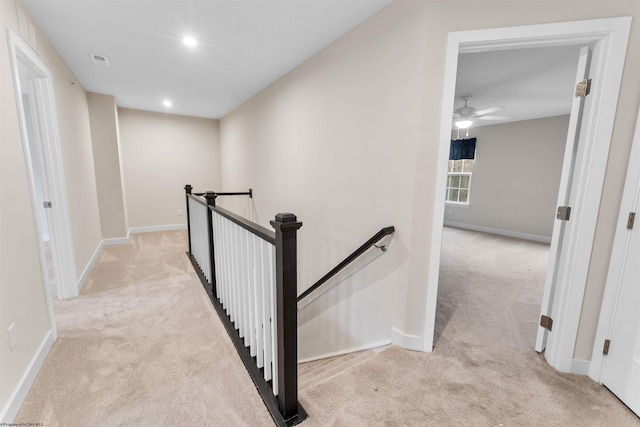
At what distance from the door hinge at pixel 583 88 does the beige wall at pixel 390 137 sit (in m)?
0.14

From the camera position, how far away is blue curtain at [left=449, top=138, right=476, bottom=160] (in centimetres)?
629

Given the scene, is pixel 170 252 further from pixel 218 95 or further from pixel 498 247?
pixel 498 247

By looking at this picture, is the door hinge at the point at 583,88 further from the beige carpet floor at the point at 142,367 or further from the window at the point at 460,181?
the window at the point at 460,181

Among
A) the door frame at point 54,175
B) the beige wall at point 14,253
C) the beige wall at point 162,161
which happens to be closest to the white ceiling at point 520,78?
the beige wall at point 14,253

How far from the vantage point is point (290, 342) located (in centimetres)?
122

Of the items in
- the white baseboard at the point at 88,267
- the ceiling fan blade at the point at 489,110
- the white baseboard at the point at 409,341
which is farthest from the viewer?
the ceiling fan blade at the point at 489,110

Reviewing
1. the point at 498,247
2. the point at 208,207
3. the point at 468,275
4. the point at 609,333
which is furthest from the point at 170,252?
the point at 498,247

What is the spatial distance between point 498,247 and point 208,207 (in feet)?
17.0

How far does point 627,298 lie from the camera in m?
1.43

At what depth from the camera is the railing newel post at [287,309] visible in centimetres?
110

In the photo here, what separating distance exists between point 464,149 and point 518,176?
1.31m

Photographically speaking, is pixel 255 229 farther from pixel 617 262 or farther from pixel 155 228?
pixel 155 228

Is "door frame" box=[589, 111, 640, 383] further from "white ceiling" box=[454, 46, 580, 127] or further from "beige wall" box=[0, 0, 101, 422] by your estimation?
"beige wall" box=[0, 0, 101, 422]

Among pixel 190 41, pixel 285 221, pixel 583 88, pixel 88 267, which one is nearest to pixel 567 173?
pixel 583 88
